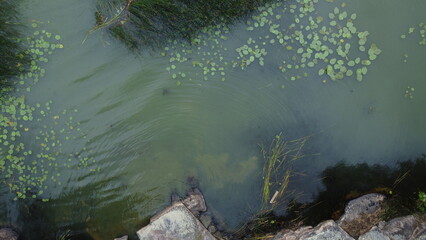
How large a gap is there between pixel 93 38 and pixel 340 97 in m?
3.66

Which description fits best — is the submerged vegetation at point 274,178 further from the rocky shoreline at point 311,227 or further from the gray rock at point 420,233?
the gray rock at point 420,233

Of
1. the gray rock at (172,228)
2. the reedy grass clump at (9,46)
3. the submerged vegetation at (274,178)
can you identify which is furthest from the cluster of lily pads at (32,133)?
the submerged vegetation at (274,178)

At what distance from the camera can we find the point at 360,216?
5.63 metres

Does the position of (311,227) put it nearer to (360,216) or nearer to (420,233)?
(360,216)

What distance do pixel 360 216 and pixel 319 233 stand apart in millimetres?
761

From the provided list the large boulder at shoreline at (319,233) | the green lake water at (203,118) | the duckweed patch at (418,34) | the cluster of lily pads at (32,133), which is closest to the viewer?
the large boulder at shoreline at (319,233)

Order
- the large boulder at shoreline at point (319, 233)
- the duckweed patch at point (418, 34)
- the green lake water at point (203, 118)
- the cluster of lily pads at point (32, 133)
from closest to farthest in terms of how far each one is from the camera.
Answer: the large boulder at shoreline at point (319, 233) → the cluster of lily pads at point (32, 133) → the green lake water at point (203, 118) → the duckweed patch at point (418, 34)

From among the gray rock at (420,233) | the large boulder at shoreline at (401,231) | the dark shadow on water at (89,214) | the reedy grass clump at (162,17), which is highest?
the reedy grass clump at (162,17)

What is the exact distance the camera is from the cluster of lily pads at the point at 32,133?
17.8ft

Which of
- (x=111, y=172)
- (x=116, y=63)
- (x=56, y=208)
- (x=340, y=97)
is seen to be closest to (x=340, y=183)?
(x=340, y=97)

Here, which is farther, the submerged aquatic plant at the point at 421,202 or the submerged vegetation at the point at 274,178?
the submerged vegetation at the point at 274,178

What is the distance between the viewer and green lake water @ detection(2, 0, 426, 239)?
219 inches

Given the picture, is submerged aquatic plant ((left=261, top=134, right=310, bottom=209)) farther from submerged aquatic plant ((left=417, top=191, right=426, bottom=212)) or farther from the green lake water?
submerged aquatic plant ((left=417, top=191, right=426, bottom=212))

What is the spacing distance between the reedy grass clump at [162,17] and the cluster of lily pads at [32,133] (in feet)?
2.76
